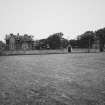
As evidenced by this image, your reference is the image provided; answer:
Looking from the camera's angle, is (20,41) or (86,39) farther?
(86,39)

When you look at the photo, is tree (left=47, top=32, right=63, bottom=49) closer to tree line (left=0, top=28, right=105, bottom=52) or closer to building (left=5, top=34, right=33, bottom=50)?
tree line (left=0, top=28, right=105, bottom=52)

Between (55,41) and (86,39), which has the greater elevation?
(86,39)

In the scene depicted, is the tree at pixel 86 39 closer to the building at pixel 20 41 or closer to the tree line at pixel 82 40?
the tree line at pixel 82 40

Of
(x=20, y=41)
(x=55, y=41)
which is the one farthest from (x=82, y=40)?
(x=20, y=41)

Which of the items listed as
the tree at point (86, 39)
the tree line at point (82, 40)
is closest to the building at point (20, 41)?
the tree line at point (82, 40)

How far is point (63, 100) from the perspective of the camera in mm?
3932

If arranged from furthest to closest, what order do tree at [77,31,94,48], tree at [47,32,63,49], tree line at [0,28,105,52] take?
1. tree at [47,32,63,49]
2. tree at [77,31,94,48]
3. tree line at [0,28,105,52]

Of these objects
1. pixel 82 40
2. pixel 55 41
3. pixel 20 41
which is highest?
pixel 82 40

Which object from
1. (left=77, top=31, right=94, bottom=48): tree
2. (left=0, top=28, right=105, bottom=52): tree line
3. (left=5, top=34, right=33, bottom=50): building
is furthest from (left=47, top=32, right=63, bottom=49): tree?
(left=77, top=31, right=94, bottom=48): tree

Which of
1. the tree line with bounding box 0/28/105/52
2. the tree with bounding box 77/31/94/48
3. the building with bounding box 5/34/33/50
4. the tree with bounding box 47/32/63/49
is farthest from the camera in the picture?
the tree with bounding box 47/32/63/49

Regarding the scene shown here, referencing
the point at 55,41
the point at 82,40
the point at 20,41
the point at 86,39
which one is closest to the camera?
the point at 20,41

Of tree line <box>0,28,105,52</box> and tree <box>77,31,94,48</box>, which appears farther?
tree <box>77,31,94,48</box>

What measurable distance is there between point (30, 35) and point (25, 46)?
10517 mm

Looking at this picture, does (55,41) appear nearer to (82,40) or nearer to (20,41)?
(82,40)
